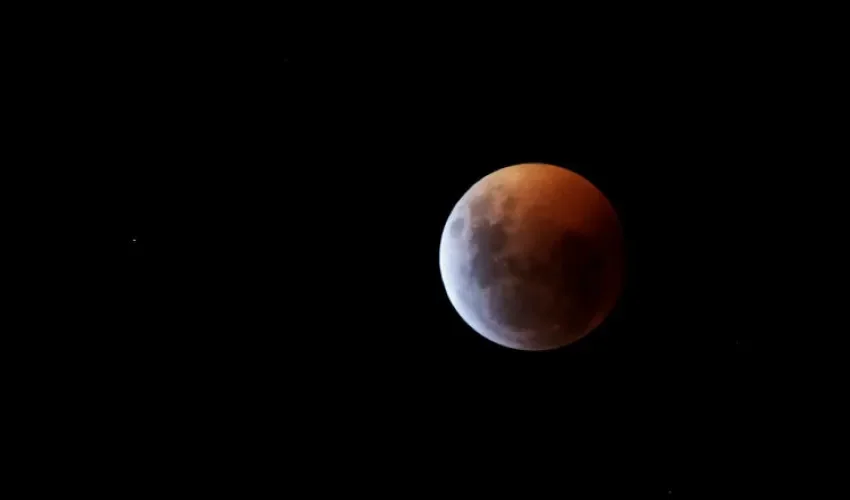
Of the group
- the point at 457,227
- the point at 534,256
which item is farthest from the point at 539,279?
the point at 457,227

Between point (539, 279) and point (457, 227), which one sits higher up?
point (457, 227)

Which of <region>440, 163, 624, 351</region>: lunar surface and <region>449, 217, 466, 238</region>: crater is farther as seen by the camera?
<region>449, 217, 466, 238</region>: crater

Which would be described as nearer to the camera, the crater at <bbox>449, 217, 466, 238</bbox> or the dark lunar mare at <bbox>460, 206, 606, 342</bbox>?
the dark lunar mare at <bbox>460, 206, 606, 342</bbox>

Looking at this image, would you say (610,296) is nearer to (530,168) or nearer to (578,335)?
(578,335)

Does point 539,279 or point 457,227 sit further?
point 457,227

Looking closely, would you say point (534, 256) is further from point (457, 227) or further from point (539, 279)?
point (457, 227)

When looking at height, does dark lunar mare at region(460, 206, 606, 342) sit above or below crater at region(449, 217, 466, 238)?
below

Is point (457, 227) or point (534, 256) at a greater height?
point (457, 227)

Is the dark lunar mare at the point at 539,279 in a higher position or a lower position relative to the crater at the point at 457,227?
lower
